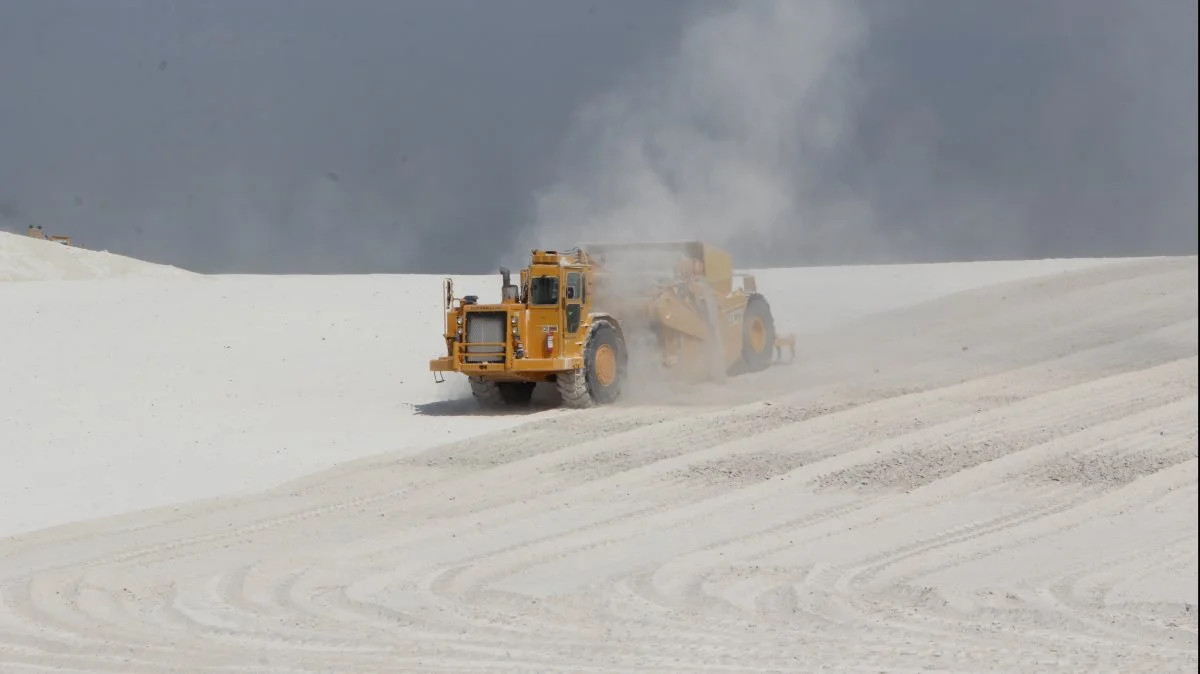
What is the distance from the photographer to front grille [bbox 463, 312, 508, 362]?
17828 mm

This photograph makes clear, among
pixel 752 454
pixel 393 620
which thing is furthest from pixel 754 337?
pixel 393 620

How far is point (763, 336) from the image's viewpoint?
22.5m

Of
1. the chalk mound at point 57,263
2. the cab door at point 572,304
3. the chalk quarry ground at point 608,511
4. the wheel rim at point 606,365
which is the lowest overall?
the chalk quarry ground at point 608,511

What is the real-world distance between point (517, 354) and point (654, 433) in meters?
2.95

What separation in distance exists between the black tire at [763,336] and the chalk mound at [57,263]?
35547mm

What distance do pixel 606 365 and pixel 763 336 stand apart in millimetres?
4696

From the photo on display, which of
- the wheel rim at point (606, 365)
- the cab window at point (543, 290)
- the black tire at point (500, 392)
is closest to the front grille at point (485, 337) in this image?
the cab window at point (543, 290)

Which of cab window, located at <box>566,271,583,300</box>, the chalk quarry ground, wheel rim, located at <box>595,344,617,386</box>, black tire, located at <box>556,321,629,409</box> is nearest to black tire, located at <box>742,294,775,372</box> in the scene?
the chalk quarry ground

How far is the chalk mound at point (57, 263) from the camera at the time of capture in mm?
53469

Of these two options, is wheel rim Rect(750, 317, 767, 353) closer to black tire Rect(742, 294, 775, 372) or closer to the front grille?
black tire Rect(742, 294, 775, 372)

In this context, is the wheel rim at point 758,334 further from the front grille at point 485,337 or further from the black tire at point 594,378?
the front grille at point 485,337

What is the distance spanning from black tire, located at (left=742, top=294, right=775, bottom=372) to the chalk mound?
35.5 m

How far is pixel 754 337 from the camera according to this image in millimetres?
22203

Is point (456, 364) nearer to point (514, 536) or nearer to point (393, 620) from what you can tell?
point (514, 536)
